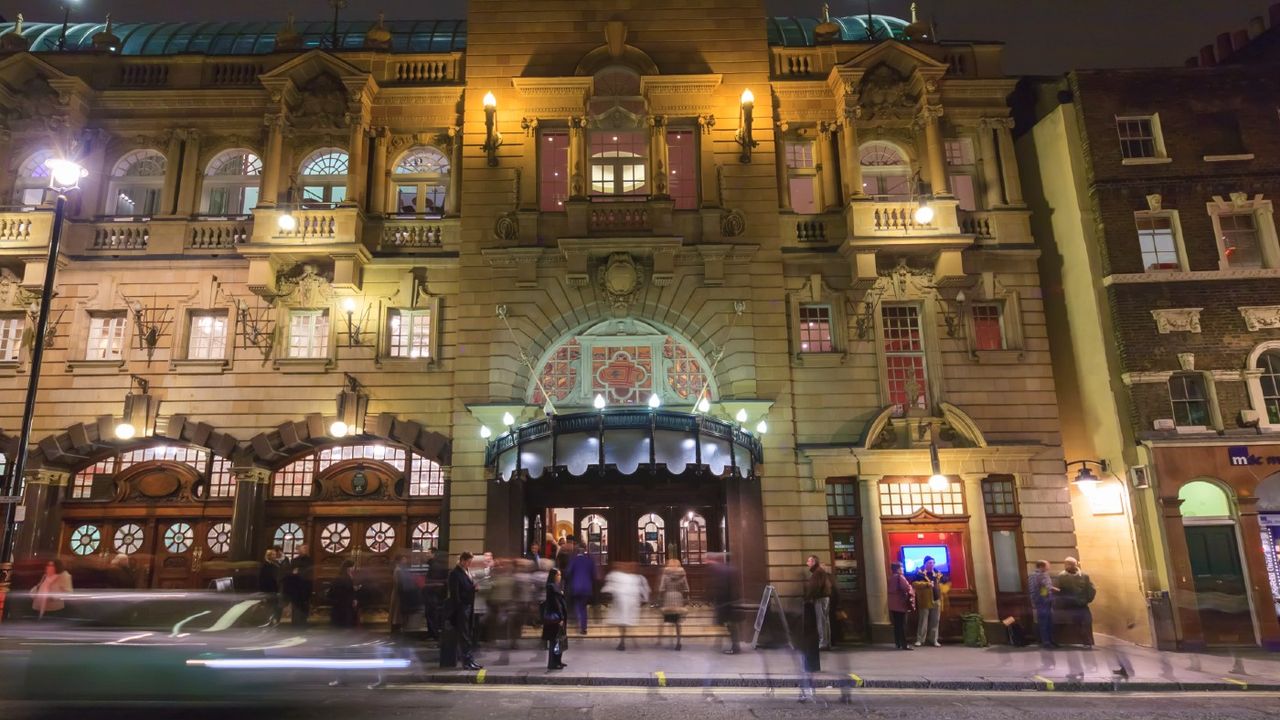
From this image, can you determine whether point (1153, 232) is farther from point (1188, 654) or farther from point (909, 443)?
point (1188, 654)

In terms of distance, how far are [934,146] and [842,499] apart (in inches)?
383

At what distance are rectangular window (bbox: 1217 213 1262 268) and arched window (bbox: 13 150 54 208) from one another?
3161 cm

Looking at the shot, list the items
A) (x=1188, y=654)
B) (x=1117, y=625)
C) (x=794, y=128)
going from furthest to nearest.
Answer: (x=794, y=128) → (x=1117, y=625) → (x=1188, y=654)

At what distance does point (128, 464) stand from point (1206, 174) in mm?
29263

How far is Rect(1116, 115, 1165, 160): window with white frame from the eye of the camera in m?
20.0

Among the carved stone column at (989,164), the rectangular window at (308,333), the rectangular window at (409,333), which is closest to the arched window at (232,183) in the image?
the rectangular window at (308,333)

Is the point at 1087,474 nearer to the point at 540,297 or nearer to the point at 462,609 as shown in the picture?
the point at 540,297

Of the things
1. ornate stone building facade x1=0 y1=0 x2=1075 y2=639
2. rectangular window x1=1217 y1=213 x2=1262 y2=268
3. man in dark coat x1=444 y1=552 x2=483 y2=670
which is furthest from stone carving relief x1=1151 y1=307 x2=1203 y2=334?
man in dark coat x1=444 y1=552 x2=483 y2=670

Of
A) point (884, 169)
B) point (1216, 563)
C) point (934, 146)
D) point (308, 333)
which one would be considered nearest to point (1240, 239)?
point (934, 146)

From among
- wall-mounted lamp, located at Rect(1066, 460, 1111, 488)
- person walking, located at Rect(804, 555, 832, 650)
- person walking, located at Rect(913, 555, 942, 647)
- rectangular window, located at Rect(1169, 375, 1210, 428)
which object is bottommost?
person walking, located at Rect(913, 555, 942, 647)

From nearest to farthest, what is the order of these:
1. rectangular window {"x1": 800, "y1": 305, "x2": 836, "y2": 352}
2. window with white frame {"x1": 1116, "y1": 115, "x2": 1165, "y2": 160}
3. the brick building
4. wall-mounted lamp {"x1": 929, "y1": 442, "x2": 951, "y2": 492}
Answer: the brick building, wall-mounted lamp {"x1": 929, "y1": 442, "x2": 951, "y2": 492}, rectangular window {"x1": 800, "y1": 305, "x2": 836, "y2": 352}, window with white frame {"x1": 1116, "y1": 115, "x2": 1165, "y2": 160}

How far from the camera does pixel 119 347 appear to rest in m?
19.6

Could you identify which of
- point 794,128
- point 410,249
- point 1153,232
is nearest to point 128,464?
point 410,249

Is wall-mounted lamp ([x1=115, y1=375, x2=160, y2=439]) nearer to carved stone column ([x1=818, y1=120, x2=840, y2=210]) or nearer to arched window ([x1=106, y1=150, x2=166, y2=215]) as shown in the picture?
arched window ([x1=106, y1=150, x2=166, y2=215])
